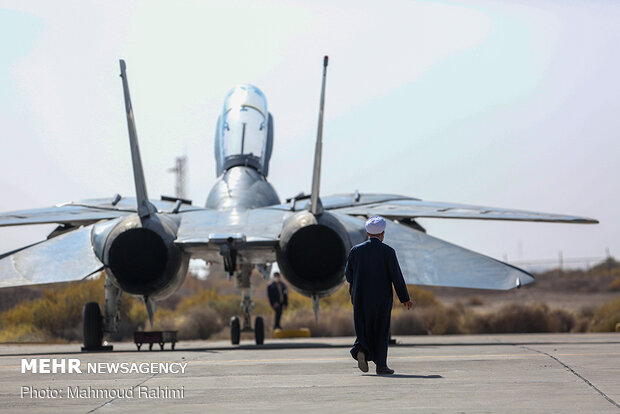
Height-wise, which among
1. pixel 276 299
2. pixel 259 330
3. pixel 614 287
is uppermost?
pixel 614 287

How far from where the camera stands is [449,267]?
1550 centimetres

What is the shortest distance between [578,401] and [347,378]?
266cm

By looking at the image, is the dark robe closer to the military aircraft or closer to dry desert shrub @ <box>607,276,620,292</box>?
the military aircraft

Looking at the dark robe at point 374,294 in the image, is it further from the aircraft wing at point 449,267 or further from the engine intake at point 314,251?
the aircraft wing at point 449,267

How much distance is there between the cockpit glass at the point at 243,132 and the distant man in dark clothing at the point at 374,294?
10.5 metres

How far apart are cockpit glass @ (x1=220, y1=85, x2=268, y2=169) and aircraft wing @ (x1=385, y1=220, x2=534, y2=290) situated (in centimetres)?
482

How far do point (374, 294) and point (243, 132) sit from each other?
35.1ft

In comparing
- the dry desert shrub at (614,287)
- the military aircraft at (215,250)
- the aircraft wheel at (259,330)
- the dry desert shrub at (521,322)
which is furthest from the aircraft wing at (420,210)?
the dry desert shrub at (614,287)

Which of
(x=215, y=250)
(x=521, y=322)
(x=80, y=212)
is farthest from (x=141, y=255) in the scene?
(x=521, y=322)

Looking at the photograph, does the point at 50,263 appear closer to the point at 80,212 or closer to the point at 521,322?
the point at 80,212

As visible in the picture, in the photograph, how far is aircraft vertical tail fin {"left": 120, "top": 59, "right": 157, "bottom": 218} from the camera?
50.7ft

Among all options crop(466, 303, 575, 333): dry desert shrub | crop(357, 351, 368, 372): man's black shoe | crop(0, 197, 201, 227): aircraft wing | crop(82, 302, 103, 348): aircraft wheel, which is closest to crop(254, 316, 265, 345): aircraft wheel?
crop(0, 197, 201, 227): aircraft wing

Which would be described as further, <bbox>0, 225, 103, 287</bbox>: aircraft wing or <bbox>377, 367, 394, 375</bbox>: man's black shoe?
<bbox>0, 225, 103, 287</bbox>: aircraft wing

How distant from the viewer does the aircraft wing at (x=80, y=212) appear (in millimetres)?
17938
